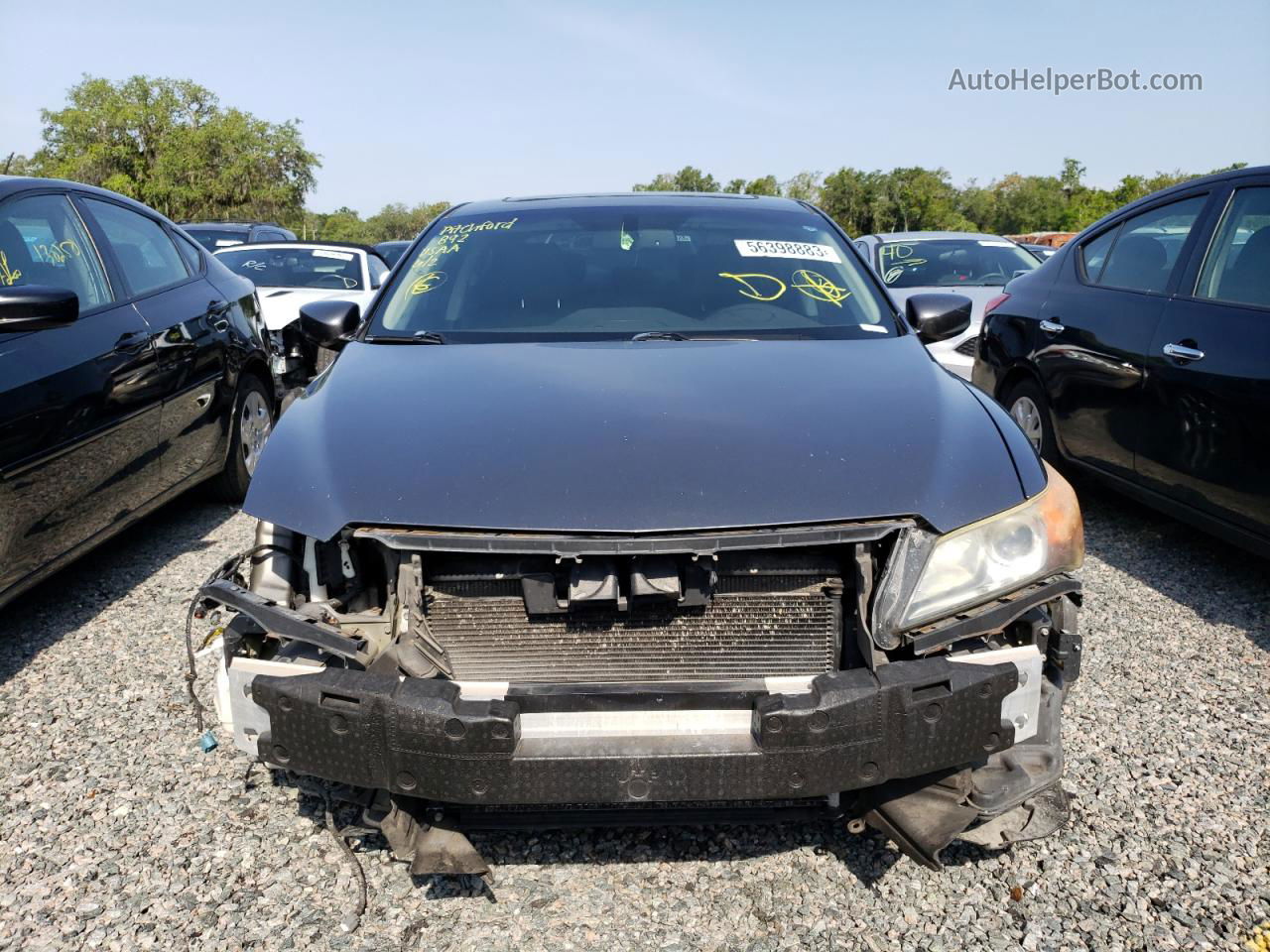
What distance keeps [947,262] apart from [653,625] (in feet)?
24.6

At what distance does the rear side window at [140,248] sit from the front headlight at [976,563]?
3.79 m

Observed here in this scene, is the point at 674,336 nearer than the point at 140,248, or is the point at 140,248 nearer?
the point at 674,336

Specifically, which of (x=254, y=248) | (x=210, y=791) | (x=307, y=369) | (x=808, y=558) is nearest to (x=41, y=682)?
(x=210, y=791)

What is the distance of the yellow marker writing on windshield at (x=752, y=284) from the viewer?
10.8 feet

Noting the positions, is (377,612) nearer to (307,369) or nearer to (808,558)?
(808,558)

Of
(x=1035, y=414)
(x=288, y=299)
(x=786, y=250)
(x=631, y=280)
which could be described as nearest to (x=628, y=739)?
(x=631, y=280)

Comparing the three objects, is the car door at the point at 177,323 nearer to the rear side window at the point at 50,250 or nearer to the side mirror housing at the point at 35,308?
the rear side window at the point at 50,250

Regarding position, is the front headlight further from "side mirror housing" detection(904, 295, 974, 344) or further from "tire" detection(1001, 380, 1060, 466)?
"tire" detection(1001, 380, 1060, 466)

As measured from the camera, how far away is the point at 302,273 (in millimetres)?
9164

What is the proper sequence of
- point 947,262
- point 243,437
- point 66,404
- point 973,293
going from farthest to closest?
point 947,262
point 973,293
point 243,437
point 66,404

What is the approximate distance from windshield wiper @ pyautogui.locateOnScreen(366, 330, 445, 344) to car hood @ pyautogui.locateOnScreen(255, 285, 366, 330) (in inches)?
199

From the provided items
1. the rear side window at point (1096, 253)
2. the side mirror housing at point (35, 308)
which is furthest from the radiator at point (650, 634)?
the rear side window at point (1096, 253)

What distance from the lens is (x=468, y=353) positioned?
2.90 meters

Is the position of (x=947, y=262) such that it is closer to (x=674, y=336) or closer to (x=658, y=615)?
(x=674, y=336)
